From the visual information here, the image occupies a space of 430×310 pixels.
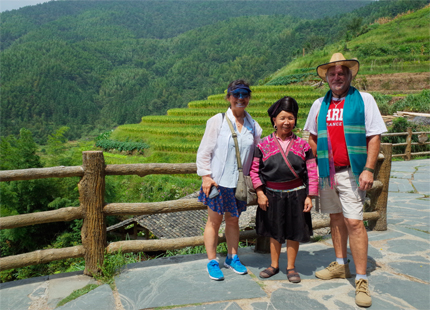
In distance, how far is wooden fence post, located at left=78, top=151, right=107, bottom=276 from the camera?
3.12 m

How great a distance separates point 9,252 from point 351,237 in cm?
1006

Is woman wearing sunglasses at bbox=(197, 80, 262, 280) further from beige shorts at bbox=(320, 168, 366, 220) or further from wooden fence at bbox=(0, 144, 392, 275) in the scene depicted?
beige shorts at bbox=(320, 168, 366, 220)

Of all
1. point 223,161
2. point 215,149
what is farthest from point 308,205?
point 215,149

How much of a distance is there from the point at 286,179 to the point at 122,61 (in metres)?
145

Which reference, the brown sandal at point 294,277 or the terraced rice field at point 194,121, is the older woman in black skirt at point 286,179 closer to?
the brown sandal at point 294,277

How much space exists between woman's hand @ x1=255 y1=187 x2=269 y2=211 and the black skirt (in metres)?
0.05

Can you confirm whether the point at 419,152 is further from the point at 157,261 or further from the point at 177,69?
the point at 177,69

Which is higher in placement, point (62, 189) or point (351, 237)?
point (351, 237)

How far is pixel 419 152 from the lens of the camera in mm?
13086

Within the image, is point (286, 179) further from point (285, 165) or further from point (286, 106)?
point (286, 106)

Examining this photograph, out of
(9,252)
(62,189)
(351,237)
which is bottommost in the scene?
(9,252)

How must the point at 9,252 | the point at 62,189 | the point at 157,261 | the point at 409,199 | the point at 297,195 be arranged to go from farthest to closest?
the point at 62,189 < the point at 9,252 < the point at 409,199 < the point at 157,261 < the point at 297,195

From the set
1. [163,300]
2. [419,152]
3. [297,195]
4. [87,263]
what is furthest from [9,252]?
[419,152]

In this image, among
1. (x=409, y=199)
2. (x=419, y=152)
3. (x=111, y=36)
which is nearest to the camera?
(x=409, y=199)
